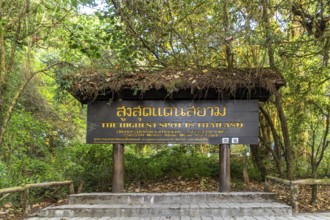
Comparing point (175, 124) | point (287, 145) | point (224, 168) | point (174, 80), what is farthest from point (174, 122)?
point (287, 145)

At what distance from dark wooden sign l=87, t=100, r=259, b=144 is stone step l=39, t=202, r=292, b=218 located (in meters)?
1.57

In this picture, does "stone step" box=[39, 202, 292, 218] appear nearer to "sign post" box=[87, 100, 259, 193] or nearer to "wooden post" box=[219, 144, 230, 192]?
"wooden post" box=[219, 144, 230, 192]

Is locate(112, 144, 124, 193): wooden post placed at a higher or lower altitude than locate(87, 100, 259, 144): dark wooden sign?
lower

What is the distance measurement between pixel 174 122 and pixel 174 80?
104 centimetres

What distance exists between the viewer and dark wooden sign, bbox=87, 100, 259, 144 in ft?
23.6

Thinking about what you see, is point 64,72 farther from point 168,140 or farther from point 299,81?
point 299,81

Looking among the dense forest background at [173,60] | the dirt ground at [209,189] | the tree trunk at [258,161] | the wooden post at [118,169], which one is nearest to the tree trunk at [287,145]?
the dense forest background at [173,60]

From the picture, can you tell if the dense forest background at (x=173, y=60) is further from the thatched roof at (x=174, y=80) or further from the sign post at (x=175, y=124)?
the sign post at (x=175, y=124)

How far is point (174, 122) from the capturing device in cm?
727

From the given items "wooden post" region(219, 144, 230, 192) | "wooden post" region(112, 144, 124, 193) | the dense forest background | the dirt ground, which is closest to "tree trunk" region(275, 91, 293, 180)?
the dense forest background

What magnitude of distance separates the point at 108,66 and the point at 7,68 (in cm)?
241

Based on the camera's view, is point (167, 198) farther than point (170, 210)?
Yes

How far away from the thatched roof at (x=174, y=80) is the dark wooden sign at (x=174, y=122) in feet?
1.31

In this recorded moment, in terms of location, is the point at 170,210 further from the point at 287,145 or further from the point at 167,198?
the point at 287,145
